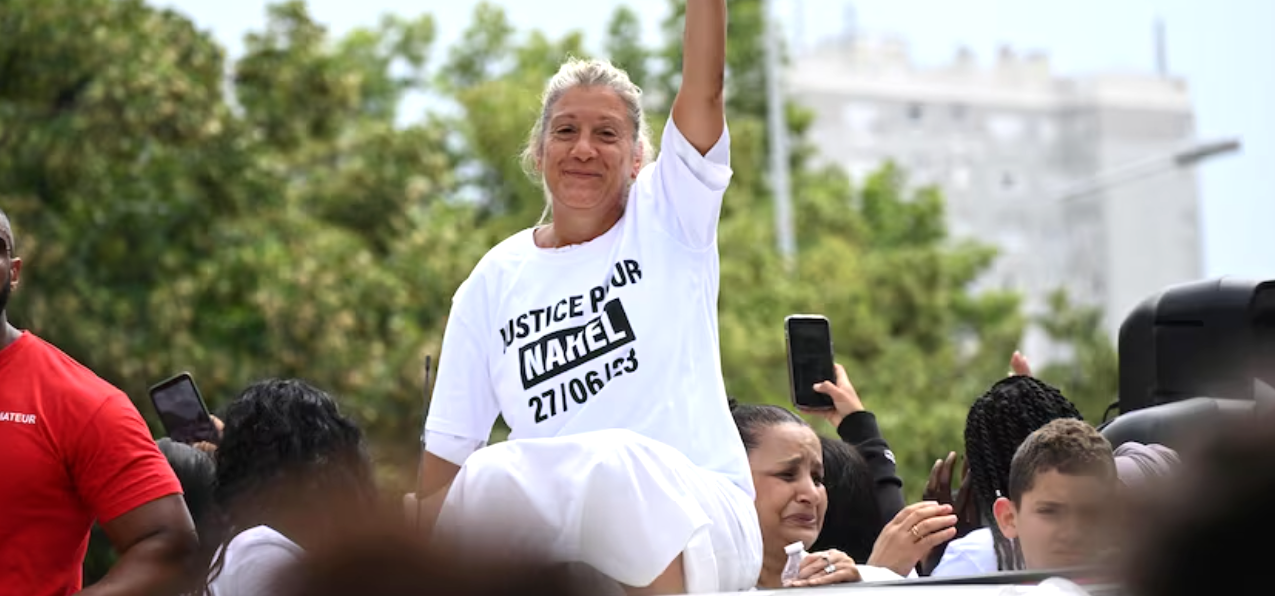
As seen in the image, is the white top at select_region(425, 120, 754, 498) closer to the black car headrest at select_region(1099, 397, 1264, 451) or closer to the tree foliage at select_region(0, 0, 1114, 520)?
the black car headrest at select_region(1099, 397, 1264, 451)

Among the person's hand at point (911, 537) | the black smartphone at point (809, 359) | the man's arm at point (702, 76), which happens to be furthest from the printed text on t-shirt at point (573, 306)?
the black smartphone at point (809, 359)

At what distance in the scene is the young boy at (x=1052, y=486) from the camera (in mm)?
3613

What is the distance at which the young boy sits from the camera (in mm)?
3613

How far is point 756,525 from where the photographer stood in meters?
3.73

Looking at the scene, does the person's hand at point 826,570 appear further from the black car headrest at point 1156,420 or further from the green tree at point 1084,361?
the green tree at point 1084,361

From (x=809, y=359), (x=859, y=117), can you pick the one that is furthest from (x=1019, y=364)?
(x=859, y=117)

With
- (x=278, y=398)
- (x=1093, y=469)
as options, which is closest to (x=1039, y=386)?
(x=1093, y=469)

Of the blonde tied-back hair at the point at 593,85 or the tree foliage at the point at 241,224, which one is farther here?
the tree foliage at the point at 241,224

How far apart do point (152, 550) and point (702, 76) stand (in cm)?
135

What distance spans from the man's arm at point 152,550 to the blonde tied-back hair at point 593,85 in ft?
3.24

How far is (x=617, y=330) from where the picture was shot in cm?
401

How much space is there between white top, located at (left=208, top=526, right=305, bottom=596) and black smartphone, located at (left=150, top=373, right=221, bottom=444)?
1915mm

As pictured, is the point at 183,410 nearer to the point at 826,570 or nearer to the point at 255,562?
the point at 826,570

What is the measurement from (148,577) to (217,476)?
0.84 feet
